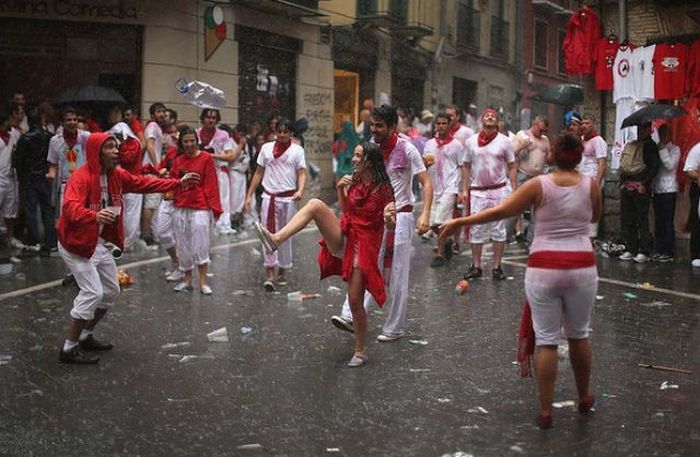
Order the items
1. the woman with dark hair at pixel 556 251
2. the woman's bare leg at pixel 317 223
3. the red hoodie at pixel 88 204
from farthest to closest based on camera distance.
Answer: the woman's bare leg at pixel 317 223 → the red hoodie at pixel 88 204 → the woman with dark hair at pixel 556 251

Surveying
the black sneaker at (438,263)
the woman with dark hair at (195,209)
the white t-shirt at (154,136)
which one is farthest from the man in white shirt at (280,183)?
the white t-shirt at (154,136)

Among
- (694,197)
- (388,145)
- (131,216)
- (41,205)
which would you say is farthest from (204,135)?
(694,197)

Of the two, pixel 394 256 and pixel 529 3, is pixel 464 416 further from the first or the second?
pixel 529 3

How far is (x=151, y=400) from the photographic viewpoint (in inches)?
217

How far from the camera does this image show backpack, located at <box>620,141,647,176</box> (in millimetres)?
12258

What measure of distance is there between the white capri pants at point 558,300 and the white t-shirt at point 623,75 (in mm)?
9412

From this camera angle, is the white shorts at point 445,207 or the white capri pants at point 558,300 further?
the white shorts at point 445,207

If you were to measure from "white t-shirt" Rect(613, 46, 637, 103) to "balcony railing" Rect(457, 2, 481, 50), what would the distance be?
16538mm

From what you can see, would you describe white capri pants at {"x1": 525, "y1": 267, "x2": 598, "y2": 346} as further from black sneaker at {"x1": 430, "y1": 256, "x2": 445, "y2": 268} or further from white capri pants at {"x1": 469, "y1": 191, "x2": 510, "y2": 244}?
black sneaker at {"x1": 430, "y1": 256, "x2": 445, "y2": 268}

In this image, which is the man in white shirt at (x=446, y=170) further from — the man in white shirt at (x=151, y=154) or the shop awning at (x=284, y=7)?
the shop awning at (x=284, y=7)

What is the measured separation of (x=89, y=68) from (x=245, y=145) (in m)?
3.37

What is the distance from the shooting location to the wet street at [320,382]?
478 centimetres

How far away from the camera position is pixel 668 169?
40.4ft

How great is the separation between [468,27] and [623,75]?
17807 mm
